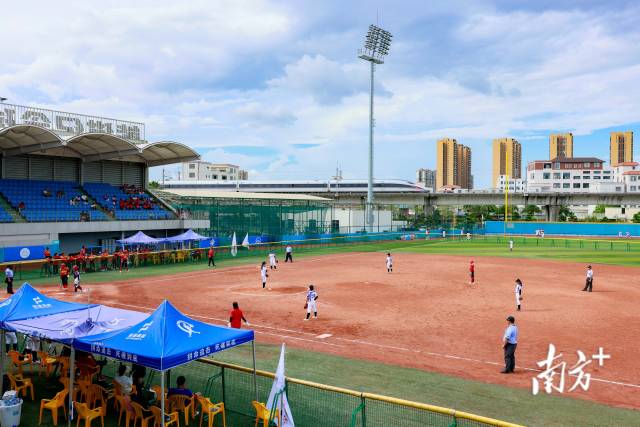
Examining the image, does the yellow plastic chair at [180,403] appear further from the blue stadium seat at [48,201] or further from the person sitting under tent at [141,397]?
the blue stadium seat at [48,201]

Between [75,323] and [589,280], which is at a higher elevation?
[75,323]

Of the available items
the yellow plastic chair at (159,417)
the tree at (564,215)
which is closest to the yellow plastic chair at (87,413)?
the yellow plastic chair at (159,417)

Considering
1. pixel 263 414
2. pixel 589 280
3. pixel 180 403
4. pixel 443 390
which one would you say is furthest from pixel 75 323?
pixel 589 280

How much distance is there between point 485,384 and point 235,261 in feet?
113

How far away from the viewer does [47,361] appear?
13.9 metres

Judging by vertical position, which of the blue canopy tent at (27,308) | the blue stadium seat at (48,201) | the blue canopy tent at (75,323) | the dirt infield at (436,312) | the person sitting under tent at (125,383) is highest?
the blue stadium seat at (48,201)

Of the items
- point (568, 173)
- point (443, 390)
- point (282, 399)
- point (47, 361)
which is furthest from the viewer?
point (568, 173)

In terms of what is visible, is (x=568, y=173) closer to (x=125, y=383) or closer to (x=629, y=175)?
(x=629, y=175)

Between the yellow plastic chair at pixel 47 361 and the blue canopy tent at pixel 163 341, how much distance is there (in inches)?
149

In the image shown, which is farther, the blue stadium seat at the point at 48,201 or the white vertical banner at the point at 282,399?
the blue stadium seat at the point at 48,201

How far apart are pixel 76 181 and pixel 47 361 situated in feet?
134

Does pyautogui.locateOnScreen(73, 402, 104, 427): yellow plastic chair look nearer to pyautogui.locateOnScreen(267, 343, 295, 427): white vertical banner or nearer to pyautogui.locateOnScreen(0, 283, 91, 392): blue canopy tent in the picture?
pyautogui.locateOnScreen(0, 283, 91, 392): blue canopy tent

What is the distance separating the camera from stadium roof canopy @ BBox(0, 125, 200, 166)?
131 feet

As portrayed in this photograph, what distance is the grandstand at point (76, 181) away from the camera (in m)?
40.1
